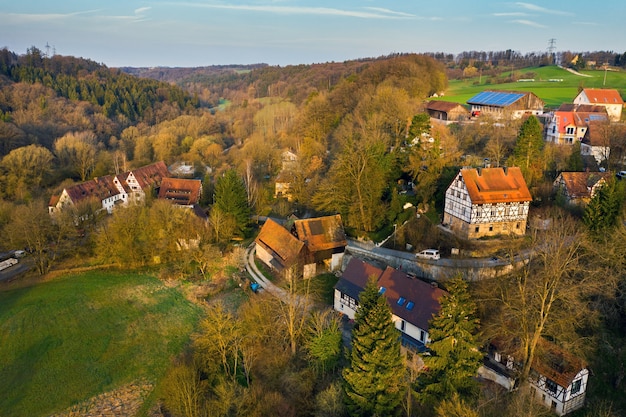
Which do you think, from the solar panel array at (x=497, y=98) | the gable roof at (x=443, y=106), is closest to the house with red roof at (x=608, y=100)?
the solar panel array at (x=497, y=98)

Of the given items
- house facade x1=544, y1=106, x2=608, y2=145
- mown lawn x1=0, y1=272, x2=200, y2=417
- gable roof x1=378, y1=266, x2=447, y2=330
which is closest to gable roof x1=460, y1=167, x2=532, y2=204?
gable roof x1=378, y1=266, x2=447, y2=330

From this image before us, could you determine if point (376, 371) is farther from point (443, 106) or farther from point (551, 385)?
point (443, 106)

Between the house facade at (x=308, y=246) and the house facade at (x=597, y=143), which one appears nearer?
the house facade at (x=308, y=246)

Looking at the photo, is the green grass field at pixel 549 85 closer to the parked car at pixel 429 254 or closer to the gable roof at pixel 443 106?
the gable roof at pixel 443 106

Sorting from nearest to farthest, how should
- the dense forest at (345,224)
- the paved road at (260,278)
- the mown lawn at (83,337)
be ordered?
the dense forest at (345,224)
the mown lawn at (83,337)
the paved road at (260,278)

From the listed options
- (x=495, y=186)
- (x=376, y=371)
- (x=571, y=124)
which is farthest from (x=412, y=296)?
(x=571, y=124)

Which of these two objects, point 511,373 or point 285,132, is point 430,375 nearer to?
point 511,373

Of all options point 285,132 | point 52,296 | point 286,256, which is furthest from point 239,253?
point 285,132

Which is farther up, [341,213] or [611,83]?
[611,83]
